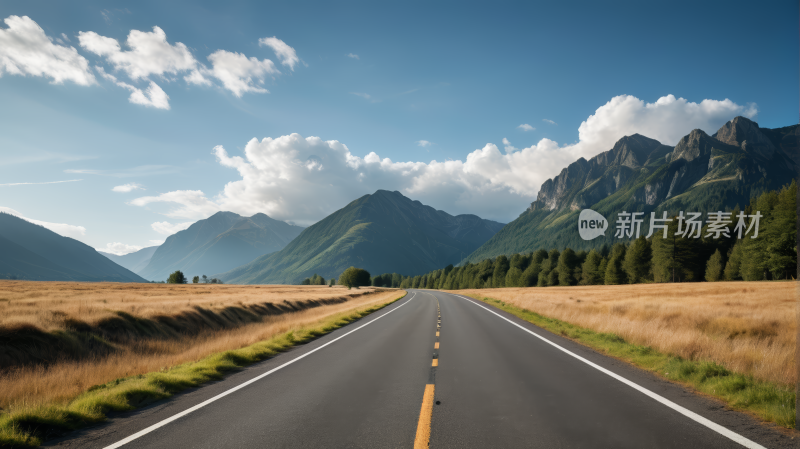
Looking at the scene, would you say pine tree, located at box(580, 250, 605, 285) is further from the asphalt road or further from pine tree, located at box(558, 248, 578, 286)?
the asphalt road

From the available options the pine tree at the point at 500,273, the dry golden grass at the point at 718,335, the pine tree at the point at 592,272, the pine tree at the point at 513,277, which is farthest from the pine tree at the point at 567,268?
the dry golden grass at the point at 718,335

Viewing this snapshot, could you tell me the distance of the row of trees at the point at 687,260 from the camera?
49375mm

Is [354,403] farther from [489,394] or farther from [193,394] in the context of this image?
[193,394]

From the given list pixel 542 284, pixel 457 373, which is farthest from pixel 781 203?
pixel 457 373

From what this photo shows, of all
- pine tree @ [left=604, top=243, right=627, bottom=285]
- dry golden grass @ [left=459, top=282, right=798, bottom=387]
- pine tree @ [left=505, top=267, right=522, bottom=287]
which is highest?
pine tree @ [left=604, top=243, right=627, bottom=285]

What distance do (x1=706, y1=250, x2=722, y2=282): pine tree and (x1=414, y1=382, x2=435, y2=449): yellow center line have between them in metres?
78.5

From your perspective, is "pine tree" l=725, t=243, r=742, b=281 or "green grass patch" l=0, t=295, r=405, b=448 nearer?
"green grass patch" l=0, t=295, r=405, b=448

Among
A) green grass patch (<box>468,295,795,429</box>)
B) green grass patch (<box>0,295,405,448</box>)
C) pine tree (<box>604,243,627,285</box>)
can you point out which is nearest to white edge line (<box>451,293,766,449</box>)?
green grass patch (<box>468,295,795,429</box>)

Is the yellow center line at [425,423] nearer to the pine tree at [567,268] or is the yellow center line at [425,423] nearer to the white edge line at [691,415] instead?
the white edge line at [691,415]

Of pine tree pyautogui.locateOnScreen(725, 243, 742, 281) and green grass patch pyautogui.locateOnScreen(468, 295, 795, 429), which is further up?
pine tree pyautogui.locateOnScreen(725, 243, 742, 281)

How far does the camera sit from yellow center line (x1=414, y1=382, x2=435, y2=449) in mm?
4430

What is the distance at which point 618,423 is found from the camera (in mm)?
5109

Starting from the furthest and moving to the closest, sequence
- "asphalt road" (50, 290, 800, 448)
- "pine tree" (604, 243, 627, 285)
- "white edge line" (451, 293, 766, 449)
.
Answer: "pine tree" (604, 243, 627, 285) → "asphalt road" (50, 290, 800, 448) → "white edge line" (451, 293, 766, 449)

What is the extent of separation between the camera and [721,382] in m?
6.55
